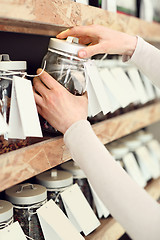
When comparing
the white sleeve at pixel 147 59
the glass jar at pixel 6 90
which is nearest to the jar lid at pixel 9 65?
the glass jar at pixel 6 90

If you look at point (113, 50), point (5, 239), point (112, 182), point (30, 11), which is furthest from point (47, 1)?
point (5, 239)

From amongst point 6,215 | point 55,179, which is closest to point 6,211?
point 6,215

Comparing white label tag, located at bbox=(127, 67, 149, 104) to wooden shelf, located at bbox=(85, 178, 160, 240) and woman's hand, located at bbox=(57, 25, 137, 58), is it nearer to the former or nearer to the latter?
woman's hand, located at bbox=(57, 25, 137, 58)

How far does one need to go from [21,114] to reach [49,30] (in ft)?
1.36

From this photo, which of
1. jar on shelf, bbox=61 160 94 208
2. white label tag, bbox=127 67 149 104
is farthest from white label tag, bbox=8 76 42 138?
white label tag, bbox=127 67 149 104

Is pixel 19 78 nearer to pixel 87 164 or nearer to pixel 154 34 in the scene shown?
pixel 87 164

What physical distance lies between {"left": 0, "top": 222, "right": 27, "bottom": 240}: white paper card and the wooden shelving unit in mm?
122

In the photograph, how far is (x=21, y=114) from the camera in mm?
766

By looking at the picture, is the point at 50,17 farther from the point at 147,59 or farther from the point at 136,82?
the point at 136,82

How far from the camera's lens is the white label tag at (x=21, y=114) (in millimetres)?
774

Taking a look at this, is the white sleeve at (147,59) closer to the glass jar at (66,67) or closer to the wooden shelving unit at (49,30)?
the wooden shelving unit at (49,30)

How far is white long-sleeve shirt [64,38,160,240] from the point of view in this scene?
2.65 ft

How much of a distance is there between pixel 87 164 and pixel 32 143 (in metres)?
0.16

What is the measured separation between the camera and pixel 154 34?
5.36 ft
